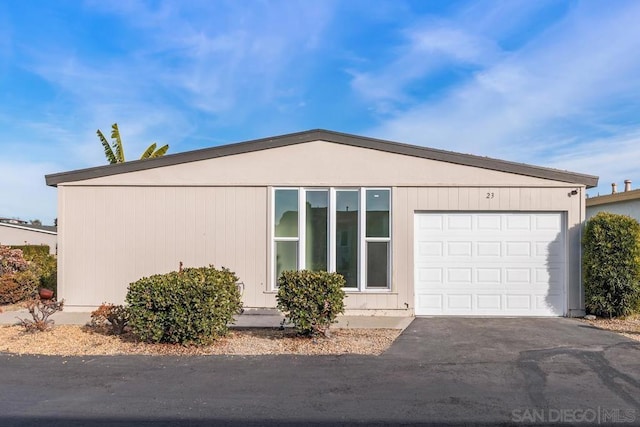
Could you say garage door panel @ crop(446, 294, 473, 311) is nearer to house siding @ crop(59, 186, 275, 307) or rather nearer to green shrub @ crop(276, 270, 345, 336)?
green shrub @ crop(276, 270, 345, 336)

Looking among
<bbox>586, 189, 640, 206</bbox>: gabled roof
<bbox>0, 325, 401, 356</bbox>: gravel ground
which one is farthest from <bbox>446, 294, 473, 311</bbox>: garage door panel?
<bbox>586, 189, 640, 206</bbox>: gabled roof

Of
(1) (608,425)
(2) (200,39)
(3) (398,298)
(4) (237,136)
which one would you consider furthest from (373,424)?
(4) (237,136)

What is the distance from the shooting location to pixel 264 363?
21.1ft

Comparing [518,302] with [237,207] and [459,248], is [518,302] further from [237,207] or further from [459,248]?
[237,207]

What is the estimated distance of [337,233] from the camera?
33.4ft

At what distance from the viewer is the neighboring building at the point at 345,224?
32.6 ft

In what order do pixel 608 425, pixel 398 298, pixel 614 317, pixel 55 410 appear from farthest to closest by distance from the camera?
pixel 398 298, pixel 614 317, pixel 55 410, pixel 608 425

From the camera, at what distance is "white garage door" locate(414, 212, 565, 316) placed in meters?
9.93

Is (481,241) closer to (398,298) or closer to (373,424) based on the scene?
(398,298)

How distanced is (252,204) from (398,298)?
3751mm

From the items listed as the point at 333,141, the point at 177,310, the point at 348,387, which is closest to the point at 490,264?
the point at 333,141

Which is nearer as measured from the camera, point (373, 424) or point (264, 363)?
point (373, 424)

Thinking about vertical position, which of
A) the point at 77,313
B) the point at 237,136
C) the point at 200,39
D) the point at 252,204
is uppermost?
the point at 200,39

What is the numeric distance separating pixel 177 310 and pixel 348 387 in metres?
3.01
